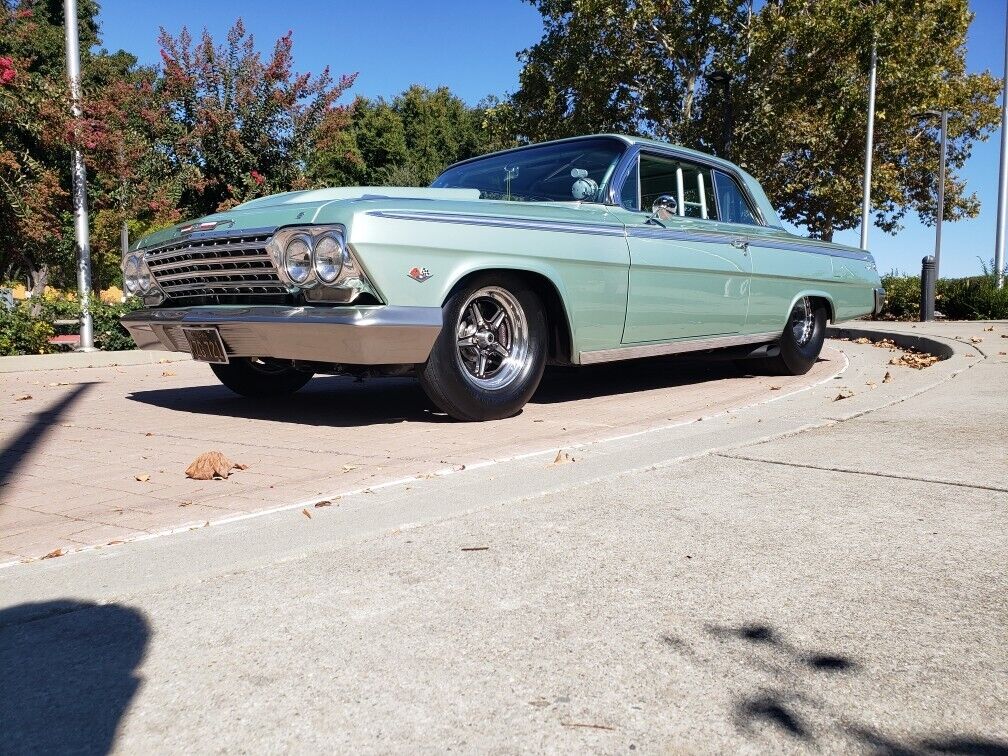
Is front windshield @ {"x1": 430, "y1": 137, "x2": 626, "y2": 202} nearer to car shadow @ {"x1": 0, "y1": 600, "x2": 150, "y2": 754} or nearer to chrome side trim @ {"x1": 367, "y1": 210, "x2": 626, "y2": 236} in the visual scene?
chrome side trim @ {"x1": 367, "y1": 210, "x2": 626, "y2": 236}

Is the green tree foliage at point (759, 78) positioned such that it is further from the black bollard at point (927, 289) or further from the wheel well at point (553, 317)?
the wheel well at point (553, 317)

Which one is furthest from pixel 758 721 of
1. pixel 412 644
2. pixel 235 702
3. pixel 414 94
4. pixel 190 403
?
pixel 414 94

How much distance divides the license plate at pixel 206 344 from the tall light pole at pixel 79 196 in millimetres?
7158

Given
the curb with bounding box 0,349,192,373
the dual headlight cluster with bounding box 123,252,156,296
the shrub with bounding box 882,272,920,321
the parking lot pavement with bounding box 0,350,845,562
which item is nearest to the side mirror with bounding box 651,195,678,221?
the parking lot pavement with bounding box 0,350,845,562

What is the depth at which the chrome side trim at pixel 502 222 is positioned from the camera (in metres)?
4.36

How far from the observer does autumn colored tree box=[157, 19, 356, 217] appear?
13625 mm

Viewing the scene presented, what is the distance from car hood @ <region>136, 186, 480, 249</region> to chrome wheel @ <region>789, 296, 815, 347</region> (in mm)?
3412

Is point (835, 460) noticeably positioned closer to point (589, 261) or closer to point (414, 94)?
point (589, 261)

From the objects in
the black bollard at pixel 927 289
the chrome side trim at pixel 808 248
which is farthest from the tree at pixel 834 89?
the chrome side trim at pixel 808 248

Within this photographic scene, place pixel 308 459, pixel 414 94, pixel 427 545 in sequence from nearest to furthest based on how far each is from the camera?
pixel 427 545 < pixel 308 459 < pixel 414 94

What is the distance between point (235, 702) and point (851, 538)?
1860 millimetres

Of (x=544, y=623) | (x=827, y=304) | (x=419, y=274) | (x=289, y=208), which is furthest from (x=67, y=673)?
(x=827, y=304)

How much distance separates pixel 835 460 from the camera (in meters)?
3.82

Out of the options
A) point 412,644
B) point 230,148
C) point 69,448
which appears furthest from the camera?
point 230,148
